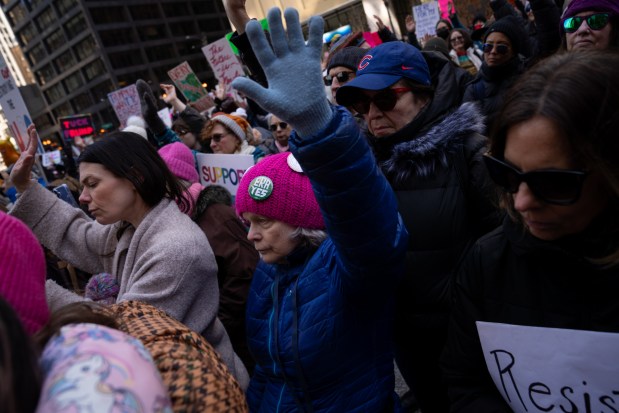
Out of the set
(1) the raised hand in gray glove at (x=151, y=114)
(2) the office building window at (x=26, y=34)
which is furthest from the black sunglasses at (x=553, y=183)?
(2) the office building window at (x=26, y=34)

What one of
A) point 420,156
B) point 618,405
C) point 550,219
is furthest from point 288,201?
point 618,405

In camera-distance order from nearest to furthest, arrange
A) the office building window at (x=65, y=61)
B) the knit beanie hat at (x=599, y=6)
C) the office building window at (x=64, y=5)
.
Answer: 1. the knit beanie hat at (x=599, y=6)
2. the office building window at (x=64, y=5)
3. the office building window at (x=65, y=61)

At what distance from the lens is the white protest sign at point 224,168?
3.67m

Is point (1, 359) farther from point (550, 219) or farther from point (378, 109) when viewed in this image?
point (378, 109)

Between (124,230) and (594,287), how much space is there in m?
2.02

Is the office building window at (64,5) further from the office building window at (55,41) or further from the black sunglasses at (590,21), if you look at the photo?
the black sunglasses at (590,21)

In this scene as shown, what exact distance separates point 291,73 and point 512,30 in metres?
3.17

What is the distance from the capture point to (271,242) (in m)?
1.68

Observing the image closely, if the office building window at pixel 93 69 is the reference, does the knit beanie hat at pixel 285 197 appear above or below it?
below

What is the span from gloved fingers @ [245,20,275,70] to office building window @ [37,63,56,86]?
86146mm

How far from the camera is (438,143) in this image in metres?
1.79

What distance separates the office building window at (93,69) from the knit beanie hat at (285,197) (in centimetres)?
7093

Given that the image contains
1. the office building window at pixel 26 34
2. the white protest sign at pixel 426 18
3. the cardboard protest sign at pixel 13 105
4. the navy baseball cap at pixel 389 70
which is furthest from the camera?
the office building window at pixel 26 34

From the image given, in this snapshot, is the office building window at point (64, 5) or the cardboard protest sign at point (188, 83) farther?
the office building window at point (64, 5)
